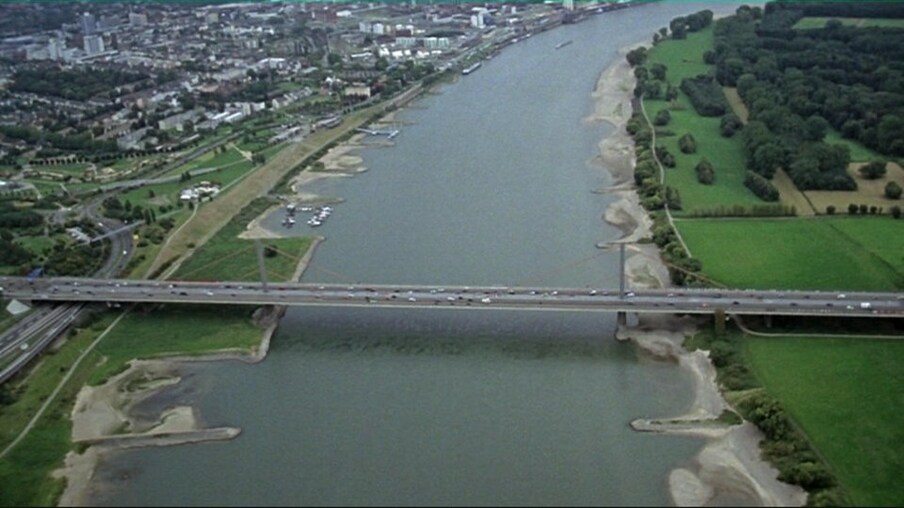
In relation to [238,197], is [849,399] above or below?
below

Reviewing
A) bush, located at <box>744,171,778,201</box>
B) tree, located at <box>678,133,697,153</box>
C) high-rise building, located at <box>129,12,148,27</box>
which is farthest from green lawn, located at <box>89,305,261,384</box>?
high-rise building, located at <box>129,12,148,27</box>

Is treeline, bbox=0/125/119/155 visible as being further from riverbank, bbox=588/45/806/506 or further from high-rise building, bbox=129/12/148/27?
high-rise building, bbox=129/12/148/27

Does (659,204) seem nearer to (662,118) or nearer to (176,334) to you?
(662,118)

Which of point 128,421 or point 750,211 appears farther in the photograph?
point 750,211

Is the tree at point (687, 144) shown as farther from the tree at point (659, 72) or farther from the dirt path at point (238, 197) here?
the dirt path at point (238, 197)

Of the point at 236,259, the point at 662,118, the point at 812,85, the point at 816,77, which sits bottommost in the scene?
the point at 236,259

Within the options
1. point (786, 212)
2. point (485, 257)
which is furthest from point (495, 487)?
point (786, 212)

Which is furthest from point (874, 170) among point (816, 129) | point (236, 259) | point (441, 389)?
point (236, 259)
